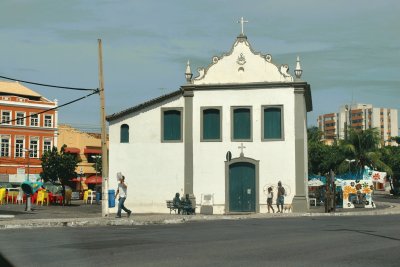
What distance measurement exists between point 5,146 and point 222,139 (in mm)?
47946

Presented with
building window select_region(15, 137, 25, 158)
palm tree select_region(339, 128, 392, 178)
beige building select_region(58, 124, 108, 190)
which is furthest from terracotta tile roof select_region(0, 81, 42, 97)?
palm tree select_region(339, 128, 392, 178)

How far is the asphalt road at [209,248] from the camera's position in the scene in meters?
11.4

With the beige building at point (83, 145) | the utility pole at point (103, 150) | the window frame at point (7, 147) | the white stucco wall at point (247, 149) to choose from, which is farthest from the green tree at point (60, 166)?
the utility pole at point (103, 150)

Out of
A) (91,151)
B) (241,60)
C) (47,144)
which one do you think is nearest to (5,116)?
(47,144)

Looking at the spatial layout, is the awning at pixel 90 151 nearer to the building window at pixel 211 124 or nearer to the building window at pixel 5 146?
the building window at pixel 5 146

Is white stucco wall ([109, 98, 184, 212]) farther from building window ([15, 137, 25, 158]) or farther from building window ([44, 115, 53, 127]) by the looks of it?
building window ([44, 115, 53, 127])

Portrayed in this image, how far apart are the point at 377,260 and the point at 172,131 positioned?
2461cm

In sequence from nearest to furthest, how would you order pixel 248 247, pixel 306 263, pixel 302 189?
pixel 306 263 < pixel 248 247 < pixel 302 189

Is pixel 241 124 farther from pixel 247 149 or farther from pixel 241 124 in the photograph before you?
pixel 247 149

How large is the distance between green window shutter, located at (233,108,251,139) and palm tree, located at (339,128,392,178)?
23.1 m

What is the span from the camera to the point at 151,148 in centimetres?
3575

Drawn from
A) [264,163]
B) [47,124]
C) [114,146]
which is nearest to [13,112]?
[47,124]

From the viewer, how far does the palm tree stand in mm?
56184

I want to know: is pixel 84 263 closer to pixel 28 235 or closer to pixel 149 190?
pixel 28 235
